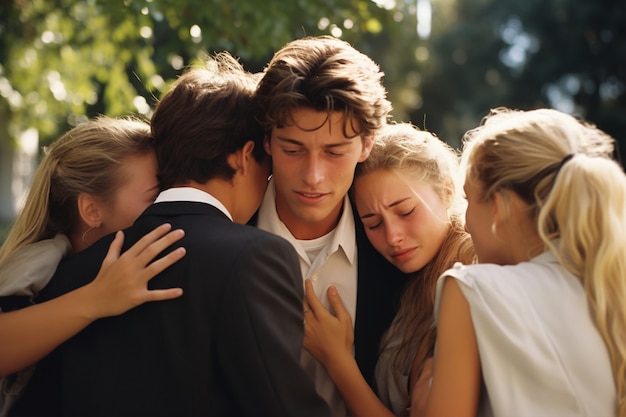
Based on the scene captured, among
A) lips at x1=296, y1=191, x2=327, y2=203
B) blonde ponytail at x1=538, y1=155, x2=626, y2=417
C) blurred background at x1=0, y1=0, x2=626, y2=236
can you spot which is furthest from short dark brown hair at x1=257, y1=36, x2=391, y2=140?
blurred background at x1=0, y1=0, x2=626, y2=236

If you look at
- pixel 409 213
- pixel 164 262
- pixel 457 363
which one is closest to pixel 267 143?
pixel 409 213

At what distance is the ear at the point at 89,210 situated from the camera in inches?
133

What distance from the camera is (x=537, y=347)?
253 cm

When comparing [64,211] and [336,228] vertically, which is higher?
[64,211]

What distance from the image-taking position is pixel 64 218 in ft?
11.3

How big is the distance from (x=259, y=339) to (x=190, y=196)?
61 cm

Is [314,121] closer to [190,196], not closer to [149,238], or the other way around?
[190,196]

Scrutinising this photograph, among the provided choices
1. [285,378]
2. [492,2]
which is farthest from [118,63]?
[492,2]

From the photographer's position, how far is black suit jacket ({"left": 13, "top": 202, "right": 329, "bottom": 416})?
8.12 ft

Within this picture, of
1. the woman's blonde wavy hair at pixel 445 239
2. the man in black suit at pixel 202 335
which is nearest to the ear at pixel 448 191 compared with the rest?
the woman's blonde wavy hair at pixel 445 239

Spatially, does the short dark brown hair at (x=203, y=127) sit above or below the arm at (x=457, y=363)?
above

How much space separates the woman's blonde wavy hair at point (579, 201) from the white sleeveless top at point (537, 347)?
6 cm

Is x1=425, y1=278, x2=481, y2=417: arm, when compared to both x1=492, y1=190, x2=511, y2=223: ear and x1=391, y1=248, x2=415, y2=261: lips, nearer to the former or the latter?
x1=492, y1=190, x2=511, y2=223: ear

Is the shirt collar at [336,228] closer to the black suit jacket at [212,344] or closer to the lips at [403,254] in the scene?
the lips at [403,254]
